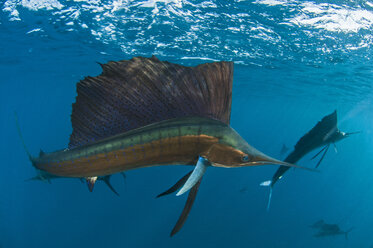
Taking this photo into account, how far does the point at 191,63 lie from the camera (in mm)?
18734

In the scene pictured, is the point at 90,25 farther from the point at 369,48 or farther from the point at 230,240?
the point at 230,240

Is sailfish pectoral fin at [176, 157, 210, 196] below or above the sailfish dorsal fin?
below

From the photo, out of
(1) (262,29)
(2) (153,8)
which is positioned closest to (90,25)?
(2) (153,8)

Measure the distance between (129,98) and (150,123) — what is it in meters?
0.16

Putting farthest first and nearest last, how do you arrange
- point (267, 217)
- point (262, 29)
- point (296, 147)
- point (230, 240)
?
point (267, 217), point (230, 240), point (262, 29), point (296, 147)

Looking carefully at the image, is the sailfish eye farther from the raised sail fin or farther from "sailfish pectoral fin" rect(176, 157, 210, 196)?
the raised sail fin

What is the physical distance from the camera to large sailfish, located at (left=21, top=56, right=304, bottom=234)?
1.02 m

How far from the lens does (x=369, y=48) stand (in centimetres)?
1133

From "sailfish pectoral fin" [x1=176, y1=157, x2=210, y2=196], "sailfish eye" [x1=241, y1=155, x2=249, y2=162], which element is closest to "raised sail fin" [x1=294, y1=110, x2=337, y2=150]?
"sailfish eye" [x1=241, y1=155, x2=249, y2=162]

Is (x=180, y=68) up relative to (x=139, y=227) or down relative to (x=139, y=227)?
up

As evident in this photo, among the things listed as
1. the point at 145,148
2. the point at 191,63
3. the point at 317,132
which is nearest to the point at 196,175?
the point at 145,148

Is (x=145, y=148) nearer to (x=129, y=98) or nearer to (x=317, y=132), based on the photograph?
(x=129, y=98)

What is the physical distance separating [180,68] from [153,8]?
32.8 ft

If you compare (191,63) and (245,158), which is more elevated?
(245,158)
